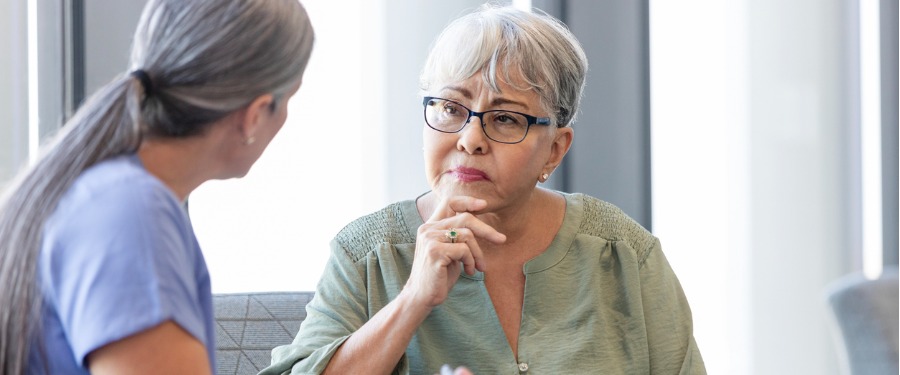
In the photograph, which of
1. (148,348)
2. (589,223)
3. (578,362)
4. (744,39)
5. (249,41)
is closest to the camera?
(148,348)

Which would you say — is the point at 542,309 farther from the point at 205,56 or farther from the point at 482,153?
the point at 205,56

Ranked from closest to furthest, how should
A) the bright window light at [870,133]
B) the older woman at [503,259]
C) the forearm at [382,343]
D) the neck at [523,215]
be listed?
the forearm at [382,343], the older woman at [503,259], the neck at [523,215], the bright window light at [870,133]

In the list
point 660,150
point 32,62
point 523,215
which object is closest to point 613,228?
point 523,215

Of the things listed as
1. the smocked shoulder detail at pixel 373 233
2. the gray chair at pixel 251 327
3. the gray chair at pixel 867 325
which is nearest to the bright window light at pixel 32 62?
the gray chair at pixel 251 327

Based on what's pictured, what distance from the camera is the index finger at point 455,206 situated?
162 cm

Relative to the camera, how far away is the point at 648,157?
8.36ft

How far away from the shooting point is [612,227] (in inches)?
71.4

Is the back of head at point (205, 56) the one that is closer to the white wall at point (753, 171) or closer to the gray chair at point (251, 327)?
the gray chair at point (251, 327)

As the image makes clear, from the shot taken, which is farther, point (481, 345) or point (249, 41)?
point (481, 345)

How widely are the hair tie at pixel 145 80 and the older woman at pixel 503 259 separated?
1.98 ft

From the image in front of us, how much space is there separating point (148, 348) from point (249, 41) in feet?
1.12

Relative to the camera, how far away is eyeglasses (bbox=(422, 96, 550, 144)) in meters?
1.68

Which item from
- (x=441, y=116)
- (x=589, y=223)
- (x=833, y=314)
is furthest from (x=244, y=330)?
(x=833, y=314)

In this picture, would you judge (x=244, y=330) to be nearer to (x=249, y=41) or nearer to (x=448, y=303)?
(x=448, y=303)
